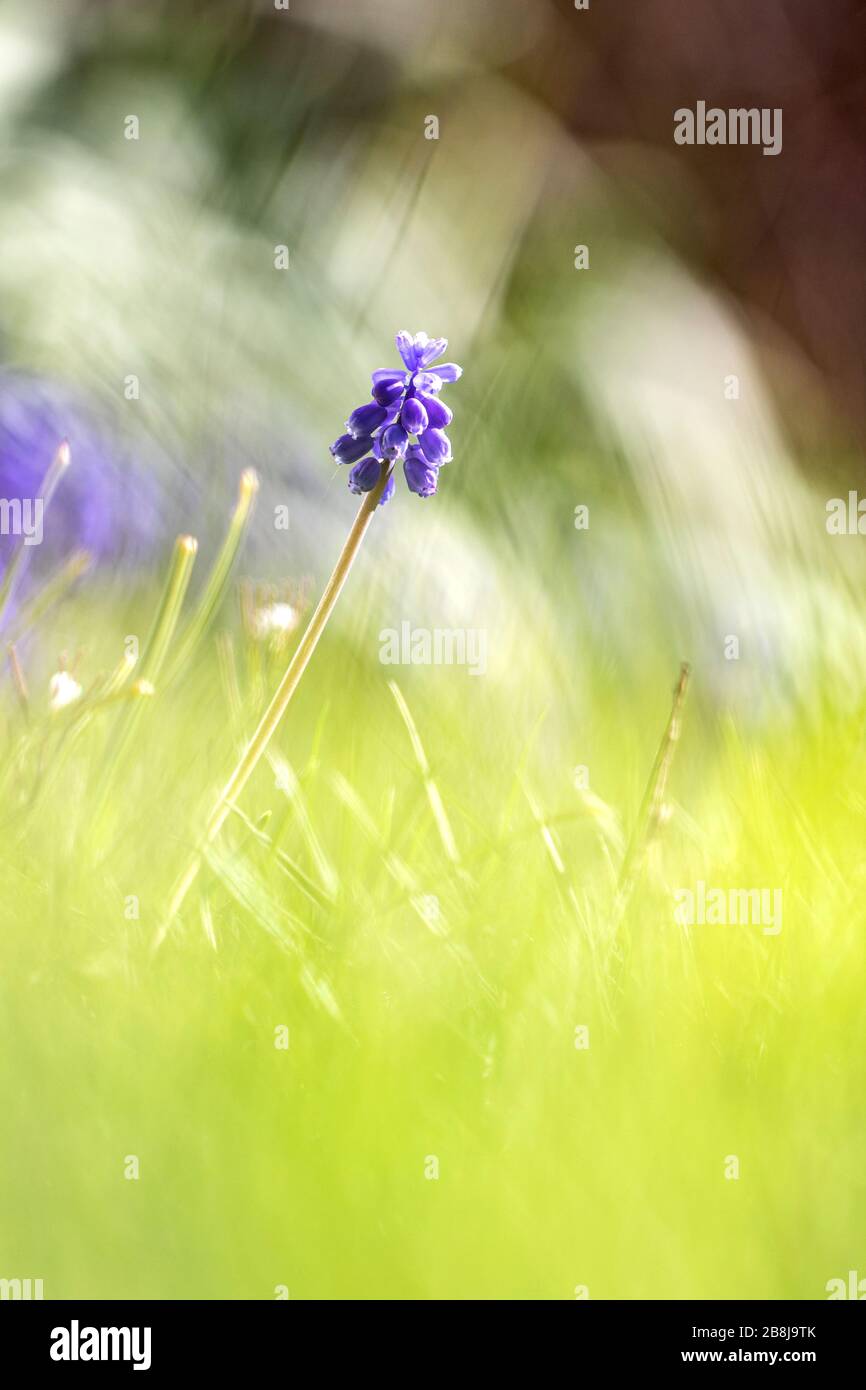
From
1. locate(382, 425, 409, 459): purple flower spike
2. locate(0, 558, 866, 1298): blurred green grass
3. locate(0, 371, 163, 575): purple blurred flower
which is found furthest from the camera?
locate(0, 371, 163, 575): purple blurred flower

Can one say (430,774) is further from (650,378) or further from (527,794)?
(650,378)

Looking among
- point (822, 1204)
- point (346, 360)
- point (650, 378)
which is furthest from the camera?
point (650, 378)

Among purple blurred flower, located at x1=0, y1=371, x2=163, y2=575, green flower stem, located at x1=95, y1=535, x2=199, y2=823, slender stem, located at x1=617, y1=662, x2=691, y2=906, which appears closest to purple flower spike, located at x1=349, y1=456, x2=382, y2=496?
green flower stem, located at x1=95, y1=535, x2=199, y2=823

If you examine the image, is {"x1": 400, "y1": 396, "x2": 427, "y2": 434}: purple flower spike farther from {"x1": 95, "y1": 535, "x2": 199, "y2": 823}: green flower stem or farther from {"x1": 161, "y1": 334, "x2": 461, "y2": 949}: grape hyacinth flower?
{"x1": 95, "y1": 535, "x2": 199, "y2": 823}: green flower stem

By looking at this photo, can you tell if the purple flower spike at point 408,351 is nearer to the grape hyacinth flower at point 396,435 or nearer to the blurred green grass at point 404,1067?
the grape hyacinth flower at point 396,435

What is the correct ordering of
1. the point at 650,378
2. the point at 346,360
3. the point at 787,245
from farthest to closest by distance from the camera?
the point at 787,245
the point at 650,378
the point at 346,360

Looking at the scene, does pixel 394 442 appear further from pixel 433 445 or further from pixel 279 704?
pixel 279 704

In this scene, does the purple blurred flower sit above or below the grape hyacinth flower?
above

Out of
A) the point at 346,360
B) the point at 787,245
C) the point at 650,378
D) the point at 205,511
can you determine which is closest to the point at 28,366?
the point at 205,511
